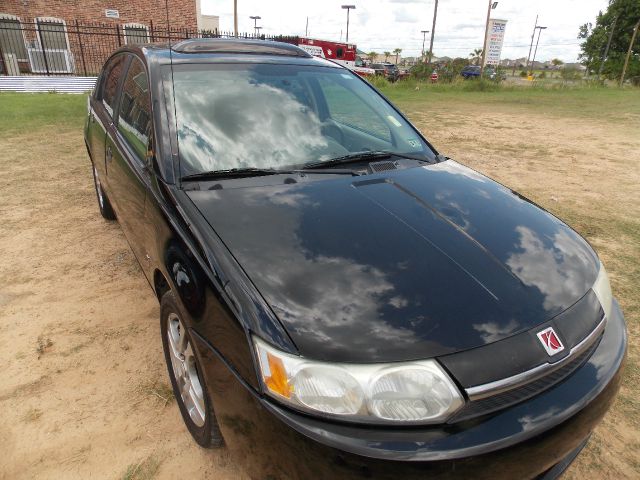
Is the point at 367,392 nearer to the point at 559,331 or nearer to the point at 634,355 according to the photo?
the point at 559,331

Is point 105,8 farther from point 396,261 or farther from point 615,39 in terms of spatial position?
point 615,39

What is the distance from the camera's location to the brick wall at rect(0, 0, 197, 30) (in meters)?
17.2

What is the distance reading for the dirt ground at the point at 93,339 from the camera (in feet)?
6.44

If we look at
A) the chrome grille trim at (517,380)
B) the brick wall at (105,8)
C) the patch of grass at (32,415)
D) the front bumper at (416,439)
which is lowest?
the patch of grass at (32,415)

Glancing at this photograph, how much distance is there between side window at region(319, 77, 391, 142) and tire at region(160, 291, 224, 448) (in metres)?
1.57

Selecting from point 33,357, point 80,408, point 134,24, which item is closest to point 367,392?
point 80,408

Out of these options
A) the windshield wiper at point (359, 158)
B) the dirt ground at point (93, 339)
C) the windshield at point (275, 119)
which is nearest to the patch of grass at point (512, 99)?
the dirt ground at point (93, 339)

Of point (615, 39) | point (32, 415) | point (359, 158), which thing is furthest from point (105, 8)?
point (615, 39)

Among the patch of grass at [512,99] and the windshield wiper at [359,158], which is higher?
the windshield wiper at [359,158]

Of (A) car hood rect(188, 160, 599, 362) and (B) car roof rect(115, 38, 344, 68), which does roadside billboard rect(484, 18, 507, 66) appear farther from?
(A) car hood rect(188, 160, 599, 362)

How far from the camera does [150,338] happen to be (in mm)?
2705

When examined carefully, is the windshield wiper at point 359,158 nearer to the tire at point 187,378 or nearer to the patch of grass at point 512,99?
the tire at point 187,378

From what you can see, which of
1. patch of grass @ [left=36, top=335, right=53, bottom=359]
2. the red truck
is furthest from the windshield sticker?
the red truck

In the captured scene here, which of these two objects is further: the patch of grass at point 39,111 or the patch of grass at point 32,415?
the patch of grass at point 39,111
